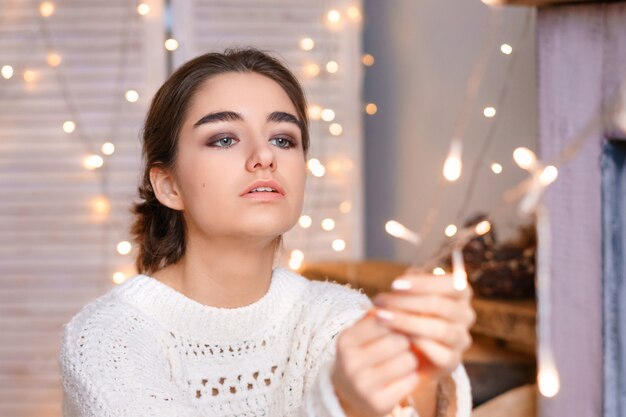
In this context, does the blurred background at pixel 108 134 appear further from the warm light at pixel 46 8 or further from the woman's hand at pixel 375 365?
the woman's hand at pixel 375 365

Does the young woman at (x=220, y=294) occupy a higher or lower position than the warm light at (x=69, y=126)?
lower

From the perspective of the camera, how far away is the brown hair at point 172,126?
137cm

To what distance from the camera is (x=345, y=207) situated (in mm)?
2623

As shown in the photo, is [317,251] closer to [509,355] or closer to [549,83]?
[509,355]

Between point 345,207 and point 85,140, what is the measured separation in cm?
81

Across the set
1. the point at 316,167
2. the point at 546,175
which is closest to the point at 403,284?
the point at 546,175

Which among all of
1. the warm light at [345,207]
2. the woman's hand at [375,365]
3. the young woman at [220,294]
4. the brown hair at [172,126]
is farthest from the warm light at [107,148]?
the woman's hand at [375,365]

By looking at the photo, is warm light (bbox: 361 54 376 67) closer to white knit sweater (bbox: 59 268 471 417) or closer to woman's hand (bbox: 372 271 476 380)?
white knit sweater (bbox: 59 268 471 417)

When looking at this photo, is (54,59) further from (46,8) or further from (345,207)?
(345,207)

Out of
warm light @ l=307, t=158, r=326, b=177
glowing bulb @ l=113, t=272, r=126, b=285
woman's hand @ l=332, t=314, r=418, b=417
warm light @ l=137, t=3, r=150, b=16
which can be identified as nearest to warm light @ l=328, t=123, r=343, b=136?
warm light @ l=307, t=158, r=326, b=177

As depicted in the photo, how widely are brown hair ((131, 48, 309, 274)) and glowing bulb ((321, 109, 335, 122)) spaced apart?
1047 mm

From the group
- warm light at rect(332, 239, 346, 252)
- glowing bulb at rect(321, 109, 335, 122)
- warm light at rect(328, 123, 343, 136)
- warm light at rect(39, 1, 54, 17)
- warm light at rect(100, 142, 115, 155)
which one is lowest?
warm light at rect(332, 239, 346, 252)

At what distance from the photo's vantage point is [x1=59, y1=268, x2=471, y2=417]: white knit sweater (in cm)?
117

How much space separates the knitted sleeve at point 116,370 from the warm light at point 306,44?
4.82ft
